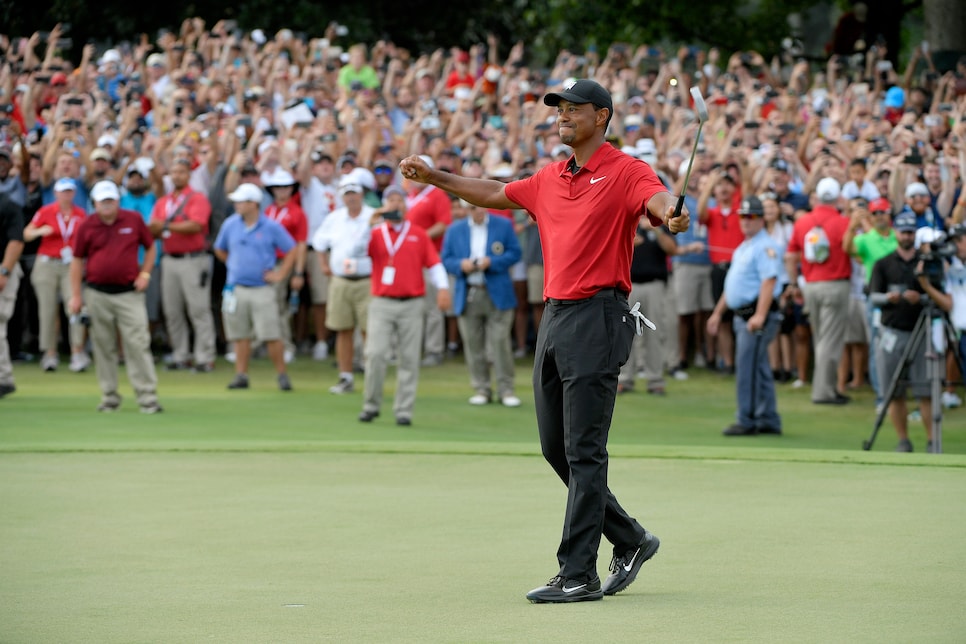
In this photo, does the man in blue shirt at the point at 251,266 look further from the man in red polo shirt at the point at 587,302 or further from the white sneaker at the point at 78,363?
the man in red polo shirt at the point at 587,302

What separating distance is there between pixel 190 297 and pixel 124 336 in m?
3.71

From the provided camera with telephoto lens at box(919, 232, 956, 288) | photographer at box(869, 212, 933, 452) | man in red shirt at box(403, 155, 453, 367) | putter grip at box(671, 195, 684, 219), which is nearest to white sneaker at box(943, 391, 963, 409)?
photographer at box(869, 212, 933, 452)

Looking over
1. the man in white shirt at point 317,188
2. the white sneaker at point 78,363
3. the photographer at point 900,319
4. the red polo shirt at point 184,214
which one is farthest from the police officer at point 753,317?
the white sneaker at point 78,363

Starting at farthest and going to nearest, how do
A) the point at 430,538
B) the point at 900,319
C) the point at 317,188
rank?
1. the point at 317,188
2. the point at 900,319
3. the point at 430,538

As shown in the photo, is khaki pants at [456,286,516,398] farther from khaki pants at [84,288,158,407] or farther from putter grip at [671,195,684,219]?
putter grip at [671,195,684,219]

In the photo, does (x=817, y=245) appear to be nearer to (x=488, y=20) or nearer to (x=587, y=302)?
(x=587, y=302)

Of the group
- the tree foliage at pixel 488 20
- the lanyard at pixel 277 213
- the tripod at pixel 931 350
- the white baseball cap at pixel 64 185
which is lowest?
the tripod at pixel 931 350

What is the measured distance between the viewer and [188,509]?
9.33m

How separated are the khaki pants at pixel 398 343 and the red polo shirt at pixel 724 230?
4.73 m

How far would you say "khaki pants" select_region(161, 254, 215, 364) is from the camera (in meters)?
19.4

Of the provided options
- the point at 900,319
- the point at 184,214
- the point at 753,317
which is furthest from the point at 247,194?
the point at 900,319

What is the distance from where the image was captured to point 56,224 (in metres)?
18.7

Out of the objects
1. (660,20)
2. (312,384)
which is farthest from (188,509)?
(660,20)

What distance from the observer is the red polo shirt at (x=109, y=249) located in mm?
15375
